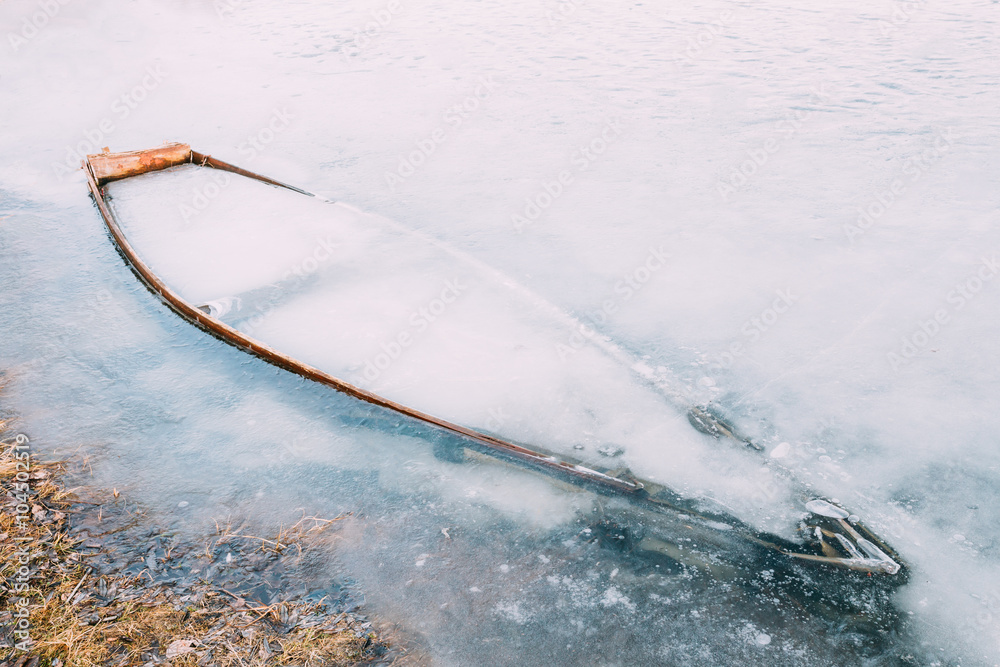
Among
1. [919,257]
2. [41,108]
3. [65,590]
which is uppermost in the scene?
[919,257]

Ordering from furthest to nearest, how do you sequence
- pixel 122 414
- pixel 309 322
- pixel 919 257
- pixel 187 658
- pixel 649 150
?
Result: pixel 649 150 → pixel 919 257 → pixel 309 322 → pixel 122 414 → pixel 187 658

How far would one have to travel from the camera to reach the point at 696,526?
8.75 ft

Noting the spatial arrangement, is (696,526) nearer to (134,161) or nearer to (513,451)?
(513,451)

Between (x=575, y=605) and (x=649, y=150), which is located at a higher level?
(x=649, y=150)

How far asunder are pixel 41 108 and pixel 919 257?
397 inches

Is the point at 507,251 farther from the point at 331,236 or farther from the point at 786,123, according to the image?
the point at 786,123

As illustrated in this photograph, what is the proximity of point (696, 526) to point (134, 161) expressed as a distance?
5.97 metres

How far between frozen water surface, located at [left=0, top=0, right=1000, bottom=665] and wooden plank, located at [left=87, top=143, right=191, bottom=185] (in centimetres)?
39

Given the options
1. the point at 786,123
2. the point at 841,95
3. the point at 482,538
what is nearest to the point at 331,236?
the point at 482,538

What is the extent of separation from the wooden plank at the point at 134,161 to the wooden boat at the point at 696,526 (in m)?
3.59

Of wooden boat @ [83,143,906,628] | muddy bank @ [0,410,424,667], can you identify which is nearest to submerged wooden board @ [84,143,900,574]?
wooden boat @ [83,143,906,628]

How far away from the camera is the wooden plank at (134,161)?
18.7ft

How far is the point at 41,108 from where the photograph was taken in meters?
8.14

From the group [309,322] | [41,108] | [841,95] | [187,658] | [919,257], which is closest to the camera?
[187,658]
